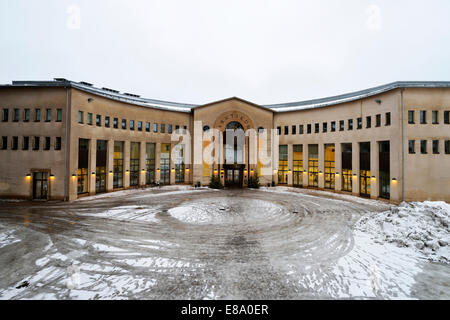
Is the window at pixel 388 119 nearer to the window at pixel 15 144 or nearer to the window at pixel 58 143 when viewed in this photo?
the window at pixel 58 143

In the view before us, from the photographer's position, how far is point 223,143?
1359 inches

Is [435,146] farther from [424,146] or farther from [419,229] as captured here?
[419,229]

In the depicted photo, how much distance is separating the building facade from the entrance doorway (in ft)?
0.38

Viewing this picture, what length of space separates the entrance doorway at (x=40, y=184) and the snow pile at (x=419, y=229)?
31.6m

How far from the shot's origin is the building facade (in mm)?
21000

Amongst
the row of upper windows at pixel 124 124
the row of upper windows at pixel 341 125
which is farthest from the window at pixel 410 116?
the row of upper windows at pixel 124 124

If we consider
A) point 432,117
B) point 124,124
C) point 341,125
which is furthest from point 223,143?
point 432,117

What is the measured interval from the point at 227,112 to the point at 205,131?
5292 millimetres

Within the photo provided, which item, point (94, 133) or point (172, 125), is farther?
point (172, 125)

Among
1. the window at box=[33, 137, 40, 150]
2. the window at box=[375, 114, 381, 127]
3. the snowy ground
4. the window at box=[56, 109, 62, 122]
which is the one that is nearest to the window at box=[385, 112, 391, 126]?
the window at box=[375, 114, 381, 127]

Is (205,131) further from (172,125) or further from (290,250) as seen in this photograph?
(290,250)

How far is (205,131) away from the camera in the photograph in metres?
33.8
